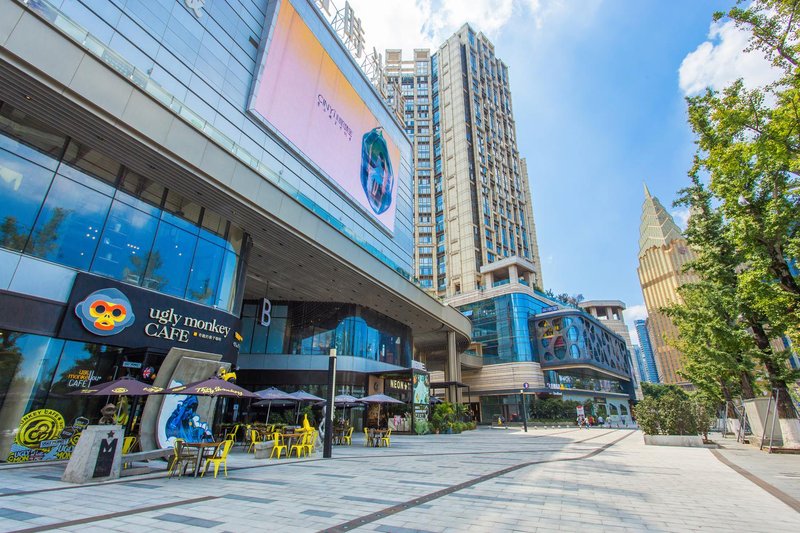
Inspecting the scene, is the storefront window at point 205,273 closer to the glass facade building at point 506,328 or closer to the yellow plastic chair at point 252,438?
the yellow plastic chair at point 252,438

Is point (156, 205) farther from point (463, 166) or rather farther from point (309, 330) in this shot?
point (463, 166)

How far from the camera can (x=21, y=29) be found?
1044 centimetres

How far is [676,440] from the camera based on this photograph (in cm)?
1875

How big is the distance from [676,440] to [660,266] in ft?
446

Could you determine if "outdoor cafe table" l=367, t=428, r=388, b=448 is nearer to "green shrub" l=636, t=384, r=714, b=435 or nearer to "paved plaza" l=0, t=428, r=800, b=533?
"paved plaza" l=0, t=428, r=800, b=533

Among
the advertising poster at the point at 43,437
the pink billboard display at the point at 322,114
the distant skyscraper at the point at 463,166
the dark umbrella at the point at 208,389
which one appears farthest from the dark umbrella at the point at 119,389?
the distant skyscraper at the point at 463,166

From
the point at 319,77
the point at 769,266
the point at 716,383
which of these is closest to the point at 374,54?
the point at 319,77

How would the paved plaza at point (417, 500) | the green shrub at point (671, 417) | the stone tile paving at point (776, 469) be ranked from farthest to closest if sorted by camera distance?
the green shrub at point (671, 417)
the stone tile paving at point (776, 469)
the paved plaza at point (417, 500)

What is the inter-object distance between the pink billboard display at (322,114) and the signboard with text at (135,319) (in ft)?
45.8

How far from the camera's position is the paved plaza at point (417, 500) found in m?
5.21

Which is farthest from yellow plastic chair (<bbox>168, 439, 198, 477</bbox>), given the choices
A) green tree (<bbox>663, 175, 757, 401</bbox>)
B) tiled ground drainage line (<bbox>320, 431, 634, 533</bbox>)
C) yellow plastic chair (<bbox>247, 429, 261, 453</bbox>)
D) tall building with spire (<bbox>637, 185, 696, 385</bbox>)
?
tall building with spire (<bbox>637, 185, 696, 385</bbox>)

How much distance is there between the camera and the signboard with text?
40.2ft

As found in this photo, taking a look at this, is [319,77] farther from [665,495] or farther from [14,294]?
[665,495]

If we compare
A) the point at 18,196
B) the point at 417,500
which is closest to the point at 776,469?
the point at 417,500
